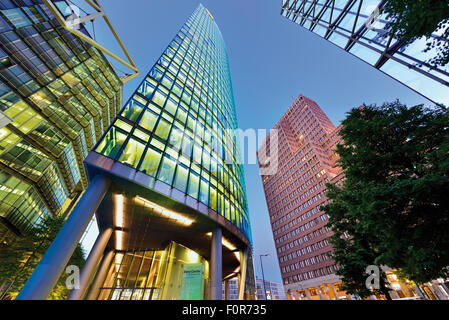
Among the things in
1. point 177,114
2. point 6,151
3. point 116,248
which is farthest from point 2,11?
point 116,248

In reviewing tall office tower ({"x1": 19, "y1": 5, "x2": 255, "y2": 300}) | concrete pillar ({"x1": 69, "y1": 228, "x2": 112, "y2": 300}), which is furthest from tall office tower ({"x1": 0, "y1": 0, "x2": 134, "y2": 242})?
concrete pillar ({"x1": 69, "y1": 228, "x2": 112, "y2": 300})

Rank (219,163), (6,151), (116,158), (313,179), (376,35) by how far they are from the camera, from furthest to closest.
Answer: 1. (313,179)
2. (219,163)
3. (6,151)
4. (376,35)
5. (116,158)

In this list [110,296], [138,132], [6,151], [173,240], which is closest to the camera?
[138,132]

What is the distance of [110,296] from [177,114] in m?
17.7

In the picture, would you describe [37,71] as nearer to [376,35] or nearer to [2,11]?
[2,11]

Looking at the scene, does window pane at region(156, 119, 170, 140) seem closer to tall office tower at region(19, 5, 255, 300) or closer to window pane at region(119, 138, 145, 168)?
tall office tower at region(19, 5, 255, 300)

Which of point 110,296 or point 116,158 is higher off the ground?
point 116,158

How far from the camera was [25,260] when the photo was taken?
58.3 feet

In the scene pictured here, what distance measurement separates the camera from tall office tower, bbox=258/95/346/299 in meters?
48.1

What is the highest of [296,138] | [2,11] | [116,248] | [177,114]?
[296,138]

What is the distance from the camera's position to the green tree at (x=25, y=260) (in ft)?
50.5

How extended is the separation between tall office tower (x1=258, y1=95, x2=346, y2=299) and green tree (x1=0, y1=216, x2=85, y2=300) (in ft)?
147

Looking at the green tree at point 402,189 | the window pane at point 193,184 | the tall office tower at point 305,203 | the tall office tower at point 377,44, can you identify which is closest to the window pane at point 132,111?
the window pane at point 193,184

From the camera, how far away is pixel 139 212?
1363cm
